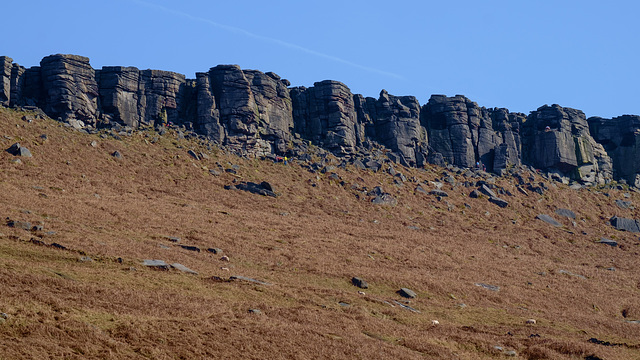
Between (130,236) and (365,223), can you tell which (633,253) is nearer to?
(365,223)

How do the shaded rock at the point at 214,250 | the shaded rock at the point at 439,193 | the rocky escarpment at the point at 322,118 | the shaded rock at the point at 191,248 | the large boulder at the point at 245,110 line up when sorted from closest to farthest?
the shaded rock at the point at 191,248 → the shaded rock at the point at 214,250 → the rocky escarpment at the point at 322,118 → the shaded rock at the point at 439,193 → the large boulder at the point at 245,110

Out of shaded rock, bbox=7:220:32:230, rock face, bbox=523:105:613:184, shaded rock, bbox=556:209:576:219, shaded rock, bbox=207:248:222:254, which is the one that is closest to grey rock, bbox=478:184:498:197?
shaded rock, bbox=556:209:576:219

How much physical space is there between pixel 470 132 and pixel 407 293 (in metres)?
77.4

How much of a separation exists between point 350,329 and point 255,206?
4121 centimetres

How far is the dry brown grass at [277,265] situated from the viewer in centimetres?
2152

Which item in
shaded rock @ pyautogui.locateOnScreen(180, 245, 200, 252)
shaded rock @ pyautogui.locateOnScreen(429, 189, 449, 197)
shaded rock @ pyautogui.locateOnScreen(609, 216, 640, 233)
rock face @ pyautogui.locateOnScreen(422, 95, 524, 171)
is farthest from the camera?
rock face @ pyautogui.locateOnScreen(422, 95, 524, 171)

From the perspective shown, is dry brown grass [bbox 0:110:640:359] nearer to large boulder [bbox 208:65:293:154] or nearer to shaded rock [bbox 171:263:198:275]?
shaded rock [bbox 171:263:198:275]

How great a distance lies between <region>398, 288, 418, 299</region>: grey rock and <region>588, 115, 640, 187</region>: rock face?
297 feet

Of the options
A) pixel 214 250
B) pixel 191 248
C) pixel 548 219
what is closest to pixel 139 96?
pixel 191 248

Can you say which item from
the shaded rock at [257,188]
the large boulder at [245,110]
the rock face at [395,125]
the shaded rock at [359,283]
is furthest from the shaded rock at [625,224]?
the shaded rock at [359,283]

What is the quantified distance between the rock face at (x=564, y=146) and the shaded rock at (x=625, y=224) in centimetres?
1972

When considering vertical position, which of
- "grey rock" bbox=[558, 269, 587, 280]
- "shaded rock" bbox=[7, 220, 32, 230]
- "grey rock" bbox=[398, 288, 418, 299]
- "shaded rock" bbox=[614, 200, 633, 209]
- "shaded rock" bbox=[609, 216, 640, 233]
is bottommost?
"grey rock" bbox=[398, 288, 418, 299]

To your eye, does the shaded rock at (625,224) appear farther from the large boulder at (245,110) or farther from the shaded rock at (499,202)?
the large boulder at (245,110)

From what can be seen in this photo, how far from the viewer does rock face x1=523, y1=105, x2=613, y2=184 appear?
107 meters
